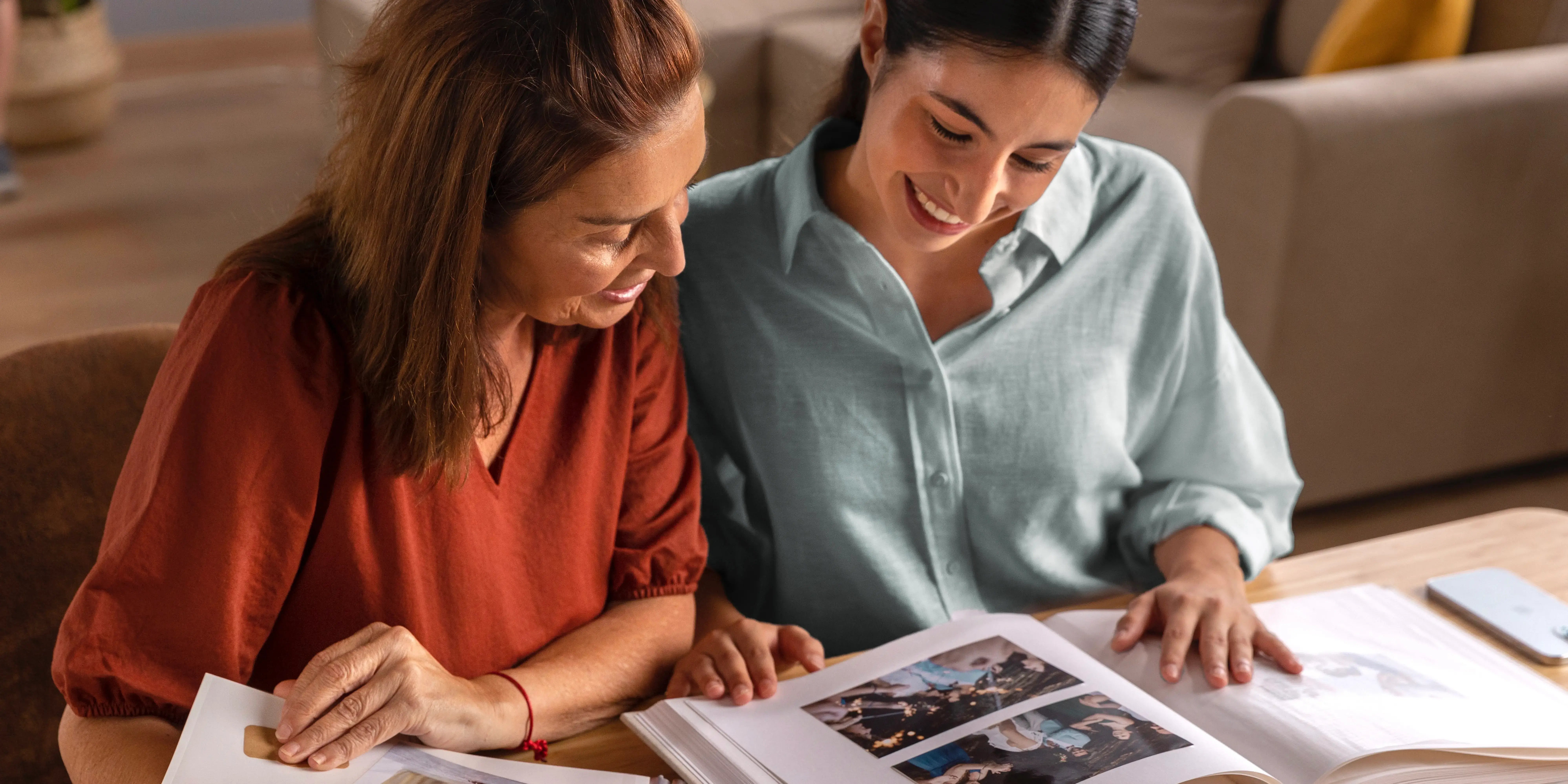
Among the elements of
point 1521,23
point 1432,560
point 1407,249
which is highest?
point 1521,23

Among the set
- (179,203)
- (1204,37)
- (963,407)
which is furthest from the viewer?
(179,203)

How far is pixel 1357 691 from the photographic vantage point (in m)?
0.95

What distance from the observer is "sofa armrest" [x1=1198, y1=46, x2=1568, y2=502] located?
86.5 inches

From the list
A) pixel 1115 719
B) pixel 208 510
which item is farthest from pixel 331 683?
pixel 1115 719

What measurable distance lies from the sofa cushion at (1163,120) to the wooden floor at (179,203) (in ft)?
2.55

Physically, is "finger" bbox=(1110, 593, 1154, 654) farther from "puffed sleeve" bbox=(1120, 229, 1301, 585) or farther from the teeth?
the teeth

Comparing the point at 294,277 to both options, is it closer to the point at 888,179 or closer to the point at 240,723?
the point at 240,723

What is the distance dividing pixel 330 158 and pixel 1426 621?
886mm

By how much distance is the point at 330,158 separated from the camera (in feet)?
3.14

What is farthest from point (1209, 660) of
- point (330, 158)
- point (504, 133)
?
point (330, 158)

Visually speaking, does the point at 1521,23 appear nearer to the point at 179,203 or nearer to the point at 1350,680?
the point at 1350,680

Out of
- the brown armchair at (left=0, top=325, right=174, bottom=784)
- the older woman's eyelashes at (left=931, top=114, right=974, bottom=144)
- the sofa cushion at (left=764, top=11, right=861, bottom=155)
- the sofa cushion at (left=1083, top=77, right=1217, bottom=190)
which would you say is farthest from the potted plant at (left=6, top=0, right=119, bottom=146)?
the older woman's eyelashes at (left=931, top=114, right=974, bottom=144)

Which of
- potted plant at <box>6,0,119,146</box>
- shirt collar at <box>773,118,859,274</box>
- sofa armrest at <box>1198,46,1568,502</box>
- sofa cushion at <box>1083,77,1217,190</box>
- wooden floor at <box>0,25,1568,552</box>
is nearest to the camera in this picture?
shirt collar at <box>773,118,859,274</box>

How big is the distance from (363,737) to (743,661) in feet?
0.87
